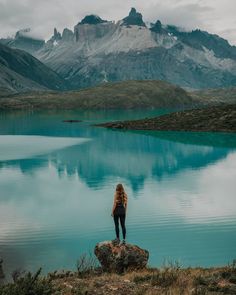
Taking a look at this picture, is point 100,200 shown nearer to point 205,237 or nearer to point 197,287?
point 205,237

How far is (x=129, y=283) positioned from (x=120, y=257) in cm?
379

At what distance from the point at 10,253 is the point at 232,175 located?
5318 cm

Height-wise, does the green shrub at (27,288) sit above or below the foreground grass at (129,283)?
above

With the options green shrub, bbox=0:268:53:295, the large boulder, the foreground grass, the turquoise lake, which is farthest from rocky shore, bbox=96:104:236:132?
green shrub, bbox=0:268:53:295

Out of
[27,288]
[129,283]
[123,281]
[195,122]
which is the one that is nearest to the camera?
[27,288]

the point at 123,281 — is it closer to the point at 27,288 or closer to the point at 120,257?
the point at 120,257

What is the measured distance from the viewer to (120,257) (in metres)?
24.1

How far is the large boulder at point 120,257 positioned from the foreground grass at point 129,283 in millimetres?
966

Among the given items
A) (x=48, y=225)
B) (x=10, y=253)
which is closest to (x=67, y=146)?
(x=48, y=225)

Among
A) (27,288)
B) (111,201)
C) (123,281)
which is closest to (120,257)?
(123,281)

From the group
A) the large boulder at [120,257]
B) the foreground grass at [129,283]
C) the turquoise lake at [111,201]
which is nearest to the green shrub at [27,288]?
the foreground grass at [129,283]

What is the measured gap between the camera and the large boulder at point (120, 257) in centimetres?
2400

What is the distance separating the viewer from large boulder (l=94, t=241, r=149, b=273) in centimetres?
2400

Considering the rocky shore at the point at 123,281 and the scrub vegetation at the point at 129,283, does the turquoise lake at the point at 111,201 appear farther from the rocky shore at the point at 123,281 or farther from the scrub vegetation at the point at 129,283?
the scrub vegetation at the point at 129,283
